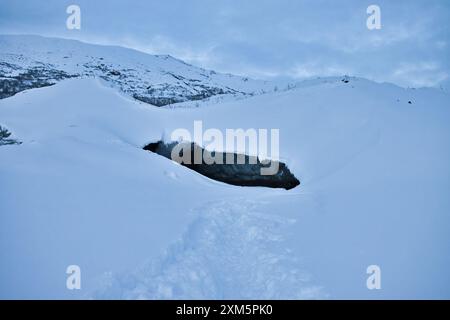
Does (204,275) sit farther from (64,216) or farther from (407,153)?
(407,153)

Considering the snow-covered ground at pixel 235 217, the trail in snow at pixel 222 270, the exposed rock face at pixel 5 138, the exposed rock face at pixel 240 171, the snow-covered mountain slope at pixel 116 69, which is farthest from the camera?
the snow-covered mountain slope at pixel 116 69

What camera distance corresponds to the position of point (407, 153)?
19.1ft

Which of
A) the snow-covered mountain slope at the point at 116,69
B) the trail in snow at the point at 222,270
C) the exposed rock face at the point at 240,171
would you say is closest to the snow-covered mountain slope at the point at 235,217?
the trail in snow at the point at 222,270

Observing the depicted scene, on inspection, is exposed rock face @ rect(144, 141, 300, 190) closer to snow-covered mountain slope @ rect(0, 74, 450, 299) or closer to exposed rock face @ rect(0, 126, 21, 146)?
snow-covered mountain slope @ rect(0, 74, 450, 299)

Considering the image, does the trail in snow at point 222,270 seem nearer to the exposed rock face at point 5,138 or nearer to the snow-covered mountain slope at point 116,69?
the exposed rock face at point 5,138

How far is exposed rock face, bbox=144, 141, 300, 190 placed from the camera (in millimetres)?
7572

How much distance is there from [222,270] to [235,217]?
140cm

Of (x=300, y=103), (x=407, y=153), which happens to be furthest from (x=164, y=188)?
(x=300, y=103)

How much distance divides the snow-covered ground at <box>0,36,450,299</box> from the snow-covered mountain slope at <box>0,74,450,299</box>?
0.06 ft

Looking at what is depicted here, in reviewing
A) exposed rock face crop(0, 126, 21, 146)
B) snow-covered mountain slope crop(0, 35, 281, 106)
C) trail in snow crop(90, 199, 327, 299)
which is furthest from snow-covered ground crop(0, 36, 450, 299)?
snow-covered mountain slope crop(0, 35, 281, 106)

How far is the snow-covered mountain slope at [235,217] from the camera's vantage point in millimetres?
2828

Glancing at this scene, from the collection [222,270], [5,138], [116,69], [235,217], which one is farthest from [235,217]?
[116,69]

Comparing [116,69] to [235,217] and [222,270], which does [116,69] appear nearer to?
[235,217]

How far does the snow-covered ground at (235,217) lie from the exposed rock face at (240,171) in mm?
465
